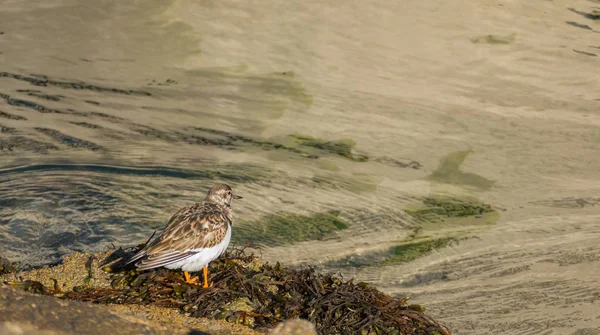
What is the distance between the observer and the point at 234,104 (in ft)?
29.6

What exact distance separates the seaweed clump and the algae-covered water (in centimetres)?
153

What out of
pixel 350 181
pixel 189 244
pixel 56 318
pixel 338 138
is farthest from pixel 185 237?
pixel 338 138

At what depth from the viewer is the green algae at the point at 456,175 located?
26.5 feet

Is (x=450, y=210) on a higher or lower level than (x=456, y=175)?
lower

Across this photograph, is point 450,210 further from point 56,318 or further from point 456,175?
point 56,318

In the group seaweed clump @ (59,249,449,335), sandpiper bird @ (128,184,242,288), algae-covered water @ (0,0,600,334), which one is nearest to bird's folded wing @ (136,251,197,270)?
sandpiper bird @ (128,184,242,288)

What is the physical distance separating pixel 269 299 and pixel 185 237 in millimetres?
637

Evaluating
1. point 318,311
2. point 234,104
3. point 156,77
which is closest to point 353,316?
point 318,311

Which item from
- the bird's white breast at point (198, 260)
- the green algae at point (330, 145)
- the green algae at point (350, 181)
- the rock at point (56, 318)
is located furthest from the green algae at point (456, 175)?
the rock at point (56, 318)

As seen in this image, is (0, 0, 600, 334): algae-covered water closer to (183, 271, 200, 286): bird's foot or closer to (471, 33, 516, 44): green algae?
(471, 33, 516, 44): green algae

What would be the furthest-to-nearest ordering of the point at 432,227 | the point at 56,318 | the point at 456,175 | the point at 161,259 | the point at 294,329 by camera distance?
the point at 456,175 → the point at 432,227 → the point at 161,259 → the point at 56,318 → the point at 294,329

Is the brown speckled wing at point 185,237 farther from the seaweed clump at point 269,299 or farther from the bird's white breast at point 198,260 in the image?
the seaweed clump at point 269,299

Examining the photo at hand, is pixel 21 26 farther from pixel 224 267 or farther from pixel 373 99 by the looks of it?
pixel 224 267

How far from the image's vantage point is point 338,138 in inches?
338
